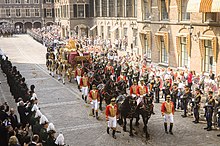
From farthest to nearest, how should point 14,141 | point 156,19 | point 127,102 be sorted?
point 156,19, point 127,102, point 14,141

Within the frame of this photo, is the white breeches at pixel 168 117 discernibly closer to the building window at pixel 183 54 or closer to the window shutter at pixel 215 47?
the window shutter at pixel 215 47

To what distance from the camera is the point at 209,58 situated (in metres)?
23.0

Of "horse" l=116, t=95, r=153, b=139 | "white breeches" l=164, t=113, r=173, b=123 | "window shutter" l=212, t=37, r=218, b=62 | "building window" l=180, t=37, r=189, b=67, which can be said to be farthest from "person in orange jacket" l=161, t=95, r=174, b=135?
"building window" l=180, t=37, r=189, b=67

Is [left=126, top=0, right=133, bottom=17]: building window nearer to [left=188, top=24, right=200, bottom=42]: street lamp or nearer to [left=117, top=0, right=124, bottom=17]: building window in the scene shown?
[left=117, top=0, right=124, bottom=17]: building window

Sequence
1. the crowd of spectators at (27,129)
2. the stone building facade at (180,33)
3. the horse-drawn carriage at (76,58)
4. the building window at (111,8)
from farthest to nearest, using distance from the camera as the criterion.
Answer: the building window at (111,8) < the horse-drawn carriage at (76,58) < the stone building facade at (180,33) < the crowd of spectators at (27,129)

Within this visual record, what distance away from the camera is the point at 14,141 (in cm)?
916

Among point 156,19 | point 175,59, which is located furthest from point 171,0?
point 175,59

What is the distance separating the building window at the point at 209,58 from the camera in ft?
74.4

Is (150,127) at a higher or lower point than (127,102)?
lower

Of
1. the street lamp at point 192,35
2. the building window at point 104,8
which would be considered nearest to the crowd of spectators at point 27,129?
the street lamp at point 192,35

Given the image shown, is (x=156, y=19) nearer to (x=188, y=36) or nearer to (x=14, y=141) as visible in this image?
(x=188, y=36)

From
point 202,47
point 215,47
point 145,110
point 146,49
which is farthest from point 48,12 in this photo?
point 145,110

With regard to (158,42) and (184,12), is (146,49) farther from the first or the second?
(184,12)

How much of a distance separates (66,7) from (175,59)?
36691 mm
